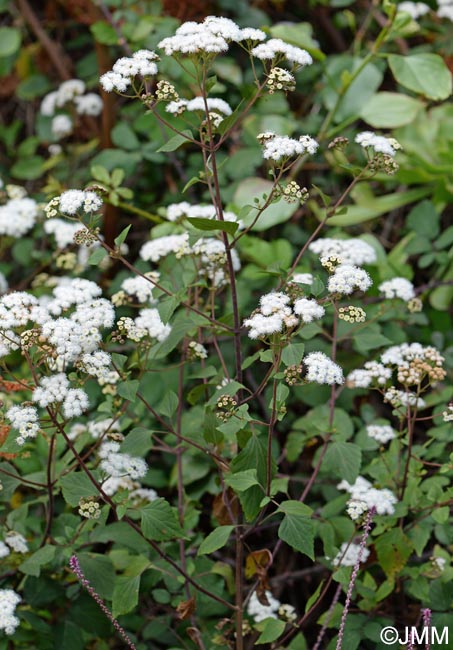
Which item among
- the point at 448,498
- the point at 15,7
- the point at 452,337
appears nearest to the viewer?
the point at 448,498

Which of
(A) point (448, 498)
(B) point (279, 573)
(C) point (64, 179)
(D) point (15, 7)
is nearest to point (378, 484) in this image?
(A) point (448, 498)

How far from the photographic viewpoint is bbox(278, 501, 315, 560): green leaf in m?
→ 1.78

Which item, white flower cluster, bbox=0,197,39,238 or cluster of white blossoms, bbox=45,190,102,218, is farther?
white flower cluster, bbox=0,197,39,238

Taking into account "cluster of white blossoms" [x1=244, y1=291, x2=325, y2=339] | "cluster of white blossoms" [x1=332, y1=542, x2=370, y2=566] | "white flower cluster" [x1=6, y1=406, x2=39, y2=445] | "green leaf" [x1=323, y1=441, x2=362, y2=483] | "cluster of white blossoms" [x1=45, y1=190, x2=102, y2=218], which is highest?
"cluster of white blossoms" [x1=45, y1=190, x2=102, y2=218]

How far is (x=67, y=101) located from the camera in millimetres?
3766

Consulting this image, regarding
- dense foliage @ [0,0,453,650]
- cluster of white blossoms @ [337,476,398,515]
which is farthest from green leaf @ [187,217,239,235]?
cluster of white blossoms @ [337,476,398,515]

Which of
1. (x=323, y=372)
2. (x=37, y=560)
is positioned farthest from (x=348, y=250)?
(x=37, y=560)

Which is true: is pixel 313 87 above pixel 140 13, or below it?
below

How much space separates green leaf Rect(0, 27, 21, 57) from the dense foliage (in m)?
0.02

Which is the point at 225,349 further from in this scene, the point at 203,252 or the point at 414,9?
the point at 414,9

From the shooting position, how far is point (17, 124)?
13.2 ft

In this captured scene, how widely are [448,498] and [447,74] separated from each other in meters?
1.67

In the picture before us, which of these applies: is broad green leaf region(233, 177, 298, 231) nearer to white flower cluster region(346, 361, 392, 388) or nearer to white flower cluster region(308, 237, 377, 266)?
white flower cluster region(308, 237, 377, 266)

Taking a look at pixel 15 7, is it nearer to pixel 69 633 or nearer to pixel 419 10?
pixel 419 10
